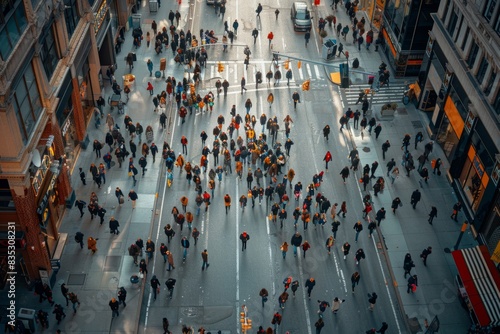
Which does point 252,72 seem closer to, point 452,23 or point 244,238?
point 452,23

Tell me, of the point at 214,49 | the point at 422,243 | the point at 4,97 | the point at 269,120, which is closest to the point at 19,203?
the point at 4,97

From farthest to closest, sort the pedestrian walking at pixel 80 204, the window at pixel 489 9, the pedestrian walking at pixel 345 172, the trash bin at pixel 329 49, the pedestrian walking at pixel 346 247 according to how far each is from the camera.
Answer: the trash bin at pixel 329 49, the pedestrian walking at pixel 345 172, the pedestrian walking at pixel 80 204, the window at pixel 489 9, the pedestrian walking at pixel 346 247

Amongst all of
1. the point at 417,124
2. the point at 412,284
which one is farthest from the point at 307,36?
the point at 412,284

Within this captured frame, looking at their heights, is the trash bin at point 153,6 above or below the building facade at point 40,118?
above

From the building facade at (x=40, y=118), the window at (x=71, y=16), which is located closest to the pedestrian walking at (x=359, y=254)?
the building facade at (x=40, y=118)

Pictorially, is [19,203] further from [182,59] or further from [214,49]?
[214,49]

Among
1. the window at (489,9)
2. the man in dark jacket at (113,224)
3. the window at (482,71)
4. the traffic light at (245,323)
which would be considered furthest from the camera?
the window at (482,71)

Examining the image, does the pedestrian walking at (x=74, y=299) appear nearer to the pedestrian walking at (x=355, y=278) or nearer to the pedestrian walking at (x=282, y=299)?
the pedestrian walking at (x=282, y=299)
